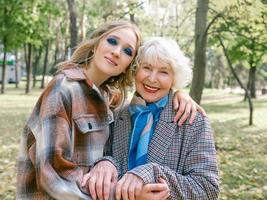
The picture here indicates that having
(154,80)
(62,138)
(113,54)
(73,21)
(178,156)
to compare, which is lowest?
(178,156)

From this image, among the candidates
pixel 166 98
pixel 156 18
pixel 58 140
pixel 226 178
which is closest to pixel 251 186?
pixel 226 178

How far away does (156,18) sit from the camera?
38.3 meters

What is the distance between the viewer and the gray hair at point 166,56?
8.45 ft

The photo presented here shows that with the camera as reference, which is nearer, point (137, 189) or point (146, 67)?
point (137, 189)

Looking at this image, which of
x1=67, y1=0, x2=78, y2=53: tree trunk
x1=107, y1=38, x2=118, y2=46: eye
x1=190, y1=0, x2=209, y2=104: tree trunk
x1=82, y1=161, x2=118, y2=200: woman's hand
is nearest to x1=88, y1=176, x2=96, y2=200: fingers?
x1=82, y1=161, x2=118, y2=200: woman's hand

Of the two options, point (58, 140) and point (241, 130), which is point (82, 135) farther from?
point (241, 130)

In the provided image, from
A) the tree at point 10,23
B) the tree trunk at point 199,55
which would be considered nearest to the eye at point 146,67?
the tree trunk at point 199,55

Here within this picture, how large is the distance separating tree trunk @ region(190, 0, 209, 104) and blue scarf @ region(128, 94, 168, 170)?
280 inches

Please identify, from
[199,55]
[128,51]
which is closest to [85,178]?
[128,51]

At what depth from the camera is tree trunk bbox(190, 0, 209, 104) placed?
9.63 meters

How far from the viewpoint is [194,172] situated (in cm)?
242

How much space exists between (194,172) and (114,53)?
30.4 inches

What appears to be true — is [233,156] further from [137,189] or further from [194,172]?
[137,189]

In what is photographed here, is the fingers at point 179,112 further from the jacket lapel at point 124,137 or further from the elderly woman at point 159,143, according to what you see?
the jacket lapel at point 124,137
